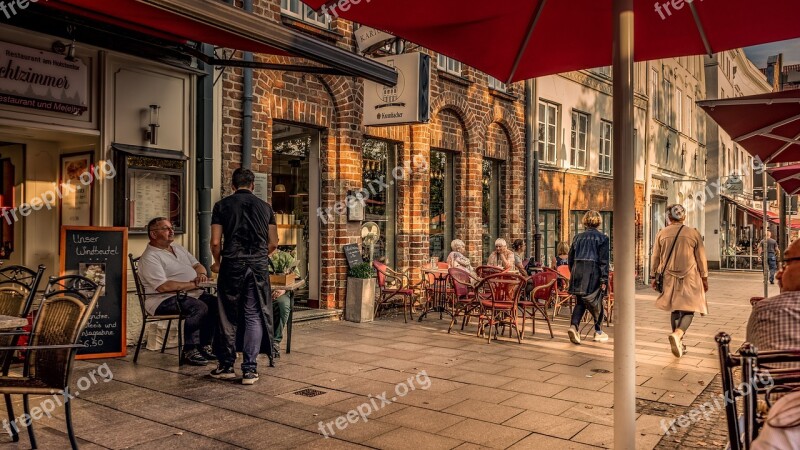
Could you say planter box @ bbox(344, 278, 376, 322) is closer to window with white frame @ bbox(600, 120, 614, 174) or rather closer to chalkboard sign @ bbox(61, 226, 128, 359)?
chalkboard sign @ bbox(61, 226, 128, 359)

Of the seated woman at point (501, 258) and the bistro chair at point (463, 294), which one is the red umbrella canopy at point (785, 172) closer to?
the seated woman at point (501, 258)

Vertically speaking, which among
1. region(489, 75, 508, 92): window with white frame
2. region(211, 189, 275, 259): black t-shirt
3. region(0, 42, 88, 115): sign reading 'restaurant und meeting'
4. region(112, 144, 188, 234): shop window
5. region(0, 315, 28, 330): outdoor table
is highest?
region(489, 75, 508, 92): window with white frame

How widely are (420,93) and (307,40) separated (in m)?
2.89

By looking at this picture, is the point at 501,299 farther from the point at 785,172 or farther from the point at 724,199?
the point at 724,199

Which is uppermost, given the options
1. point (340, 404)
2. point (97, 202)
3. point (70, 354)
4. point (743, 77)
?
point (743, 77)

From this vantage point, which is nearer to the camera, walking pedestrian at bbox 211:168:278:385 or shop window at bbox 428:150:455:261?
walking pedestrian at bbox 211:168:278:385

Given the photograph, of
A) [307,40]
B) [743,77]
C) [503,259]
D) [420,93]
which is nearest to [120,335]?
[307,40]

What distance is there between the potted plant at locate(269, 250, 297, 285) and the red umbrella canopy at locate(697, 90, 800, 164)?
4.36 meters

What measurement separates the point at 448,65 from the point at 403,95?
11.9 feet

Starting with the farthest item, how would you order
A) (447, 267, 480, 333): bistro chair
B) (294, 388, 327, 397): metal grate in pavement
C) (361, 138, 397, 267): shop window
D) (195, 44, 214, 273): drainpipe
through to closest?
(361, 138, 397, 267): shop window
(447, 267, 480, 333): bistro chair
(195, 44, 214, 273): drainpipe
(294, 388, 327, 397): metal grate in pavement

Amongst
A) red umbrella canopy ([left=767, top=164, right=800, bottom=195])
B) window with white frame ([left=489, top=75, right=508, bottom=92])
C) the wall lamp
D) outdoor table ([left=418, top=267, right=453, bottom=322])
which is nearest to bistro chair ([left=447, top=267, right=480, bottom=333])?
outdoor table ([left=418, top=267, right=453, bottom=322])

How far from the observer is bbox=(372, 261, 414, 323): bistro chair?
10151 mm

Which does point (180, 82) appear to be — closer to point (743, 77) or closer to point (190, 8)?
point (190, 8)

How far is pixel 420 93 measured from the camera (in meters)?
9.32
